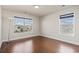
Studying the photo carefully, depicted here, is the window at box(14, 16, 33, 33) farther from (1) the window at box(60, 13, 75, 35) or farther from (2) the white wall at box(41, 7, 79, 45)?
(1) the window at box(60, 13, 75, 35)

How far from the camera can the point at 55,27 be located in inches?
137

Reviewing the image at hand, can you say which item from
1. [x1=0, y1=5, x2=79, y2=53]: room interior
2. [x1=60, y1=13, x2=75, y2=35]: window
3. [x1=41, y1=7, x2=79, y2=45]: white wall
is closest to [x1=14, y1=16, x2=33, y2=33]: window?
[x1=0, y1=5, x2=79, y2=53]: room interior

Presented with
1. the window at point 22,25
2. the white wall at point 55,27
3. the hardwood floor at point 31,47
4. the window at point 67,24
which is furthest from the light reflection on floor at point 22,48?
the window at point 67,24

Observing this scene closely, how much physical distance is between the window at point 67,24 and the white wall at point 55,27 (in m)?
0.14

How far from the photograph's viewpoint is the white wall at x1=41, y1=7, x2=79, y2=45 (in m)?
2.66

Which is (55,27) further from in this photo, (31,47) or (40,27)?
(31,47)

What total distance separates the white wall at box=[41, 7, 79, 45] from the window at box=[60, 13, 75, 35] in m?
0.14

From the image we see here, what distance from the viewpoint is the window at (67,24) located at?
282cm

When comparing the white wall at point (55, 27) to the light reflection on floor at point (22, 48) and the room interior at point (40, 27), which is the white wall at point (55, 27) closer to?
the room interior at point (40, 27)

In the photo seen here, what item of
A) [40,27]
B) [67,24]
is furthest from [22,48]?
[67,24]

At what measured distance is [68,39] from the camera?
9.54 ft

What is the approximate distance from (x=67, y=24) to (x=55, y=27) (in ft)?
2.11
